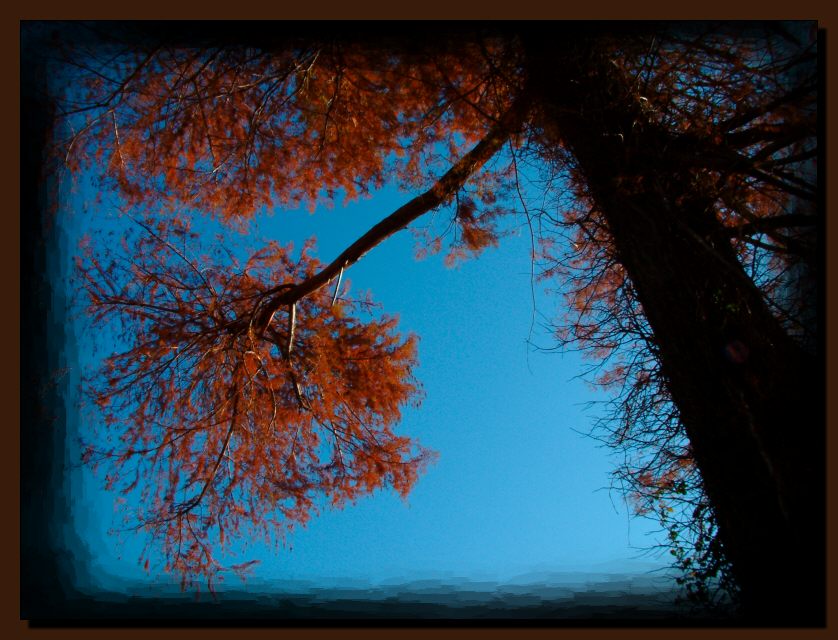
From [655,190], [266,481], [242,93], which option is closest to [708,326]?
[655,190]

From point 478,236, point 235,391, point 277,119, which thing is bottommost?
point 235,391

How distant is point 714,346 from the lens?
1407 mm

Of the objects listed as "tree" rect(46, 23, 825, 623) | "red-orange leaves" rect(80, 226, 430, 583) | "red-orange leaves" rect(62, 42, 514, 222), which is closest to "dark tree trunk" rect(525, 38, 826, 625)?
"tree" rect(46, 23, 825, 623)

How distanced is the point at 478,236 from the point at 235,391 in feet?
3.68

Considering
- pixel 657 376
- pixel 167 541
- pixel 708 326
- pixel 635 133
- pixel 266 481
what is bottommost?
pixel 167 541

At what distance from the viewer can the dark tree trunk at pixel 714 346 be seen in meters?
1.31

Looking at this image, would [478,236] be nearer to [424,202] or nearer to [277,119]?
[424,202]

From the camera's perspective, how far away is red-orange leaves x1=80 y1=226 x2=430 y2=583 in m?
1.81

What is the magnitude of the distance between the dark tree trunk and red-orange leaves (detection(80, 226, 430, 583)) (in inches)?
35.5

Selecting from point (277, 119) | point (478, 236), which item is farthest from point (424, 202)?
point (277, 119)

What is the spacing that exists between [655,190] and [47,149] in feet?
6.45

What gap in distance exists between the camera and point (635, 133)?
162cm

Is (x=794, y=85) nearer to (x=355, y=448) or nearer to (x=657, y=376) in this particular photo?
(x=657, y=376)

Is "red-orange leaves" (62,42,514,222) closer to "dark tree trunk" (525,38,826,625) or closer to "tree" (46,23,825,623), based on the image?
"tree" (46,23,825,623)
